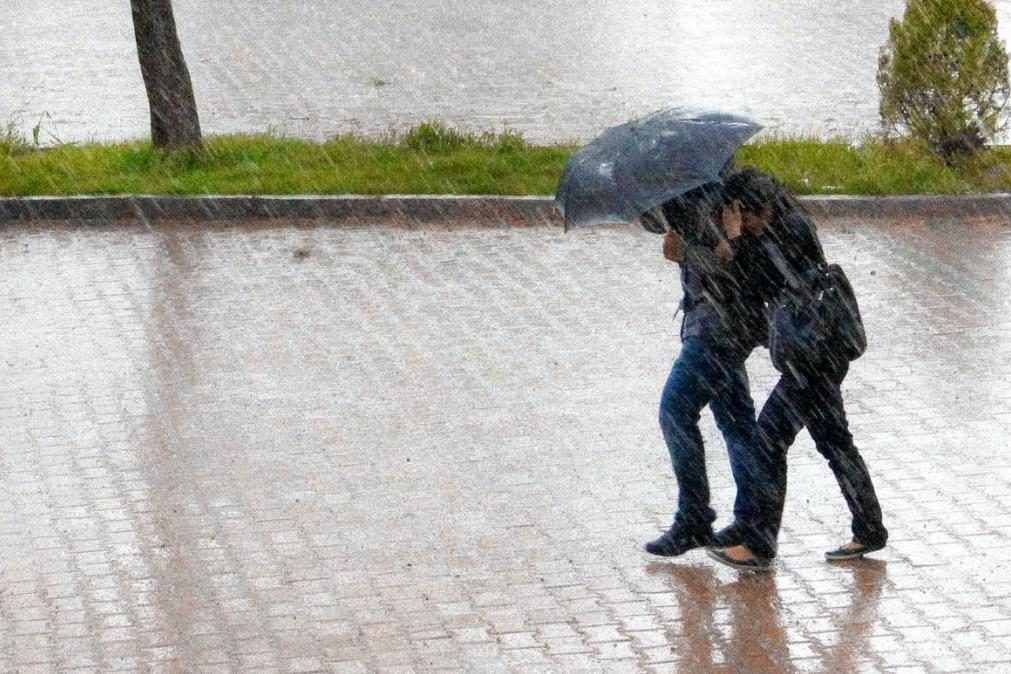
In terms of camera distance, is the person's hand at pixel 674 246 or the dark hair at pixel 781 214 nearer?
the dark hair at pixel 781 214

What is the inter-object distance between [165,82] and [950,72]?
5.94 metres

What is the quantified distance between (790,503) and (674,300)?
3.12m

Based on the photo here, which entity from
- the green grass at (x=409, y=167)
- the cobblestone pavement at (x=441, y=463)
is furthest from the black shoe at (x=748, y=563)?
the green grass at (x=409, y=167)

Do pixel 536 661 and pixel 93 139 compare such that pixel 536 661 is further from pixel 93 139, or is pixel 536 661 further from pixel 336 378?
pixel 93 139

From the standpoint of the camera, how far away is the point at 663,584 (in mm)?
6559

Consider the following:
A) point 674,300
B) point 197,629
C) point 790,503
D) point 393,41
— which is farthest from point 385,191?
point 393,41

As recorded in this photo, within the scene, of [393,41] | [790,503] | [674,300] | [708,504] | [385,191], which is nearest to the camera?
[708,504]

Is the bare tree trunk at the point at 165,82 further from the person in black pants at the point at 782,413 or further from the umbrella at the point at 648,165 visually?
the person in black pants at the point at 782,413

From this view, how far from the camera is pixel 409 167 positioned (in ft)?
42.3

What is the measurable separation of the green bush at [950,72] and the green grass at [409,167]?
194 millimetres

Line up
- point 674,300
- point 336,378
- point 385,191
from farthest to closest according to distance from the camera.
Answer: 1. point 385,191
2. point 674,300
3. point 336,378

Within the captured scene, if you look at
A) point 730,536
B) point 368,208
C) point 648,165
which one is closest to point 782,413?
point 730,536

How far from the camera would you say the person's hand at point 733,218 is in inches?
248

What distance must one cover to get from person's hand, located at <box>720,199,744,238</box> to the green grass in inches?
235
